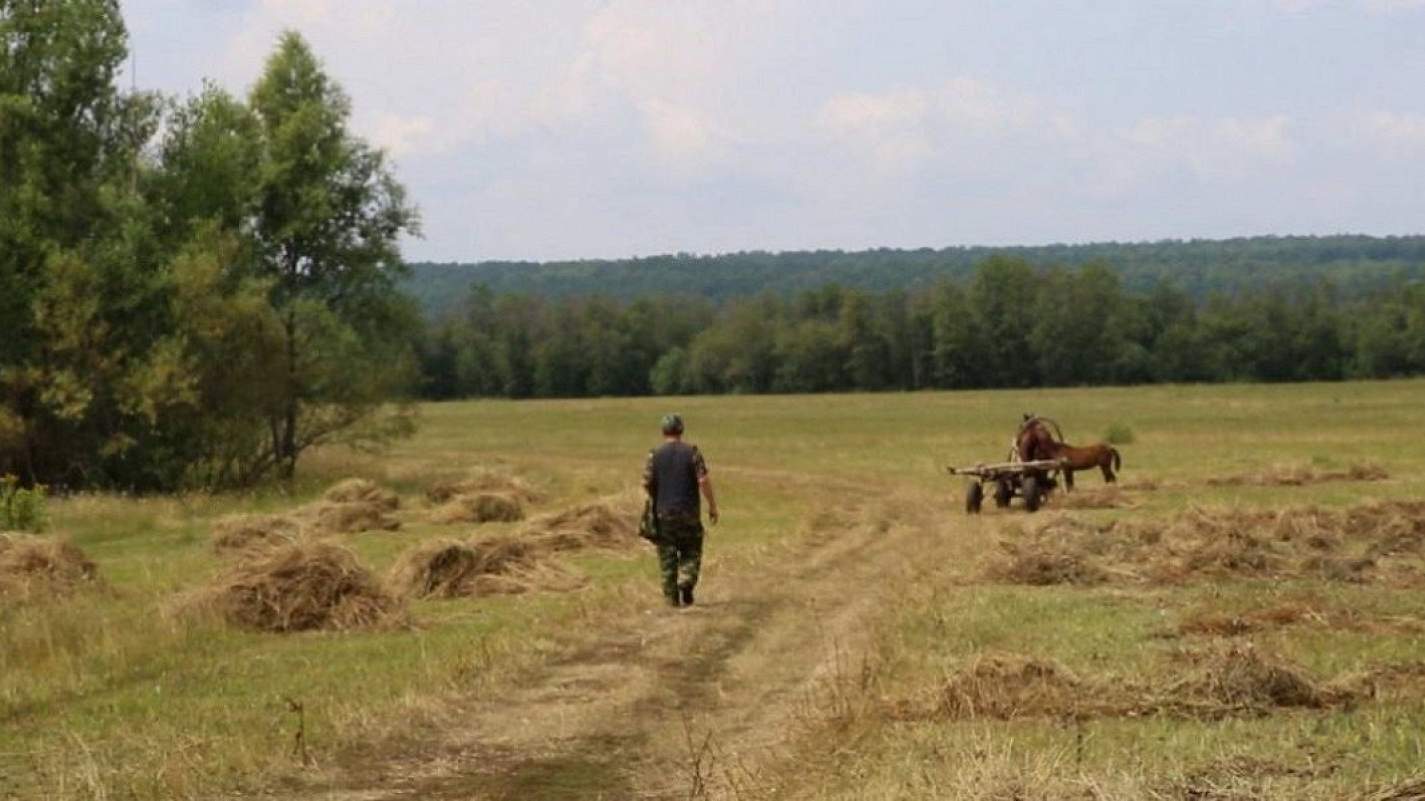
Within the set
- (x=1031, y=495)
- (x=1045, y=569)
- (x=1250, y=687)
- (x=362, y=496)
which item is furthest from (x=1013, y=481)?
(x=1250, y=687)

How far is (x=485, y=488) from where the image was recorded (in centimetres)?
3694

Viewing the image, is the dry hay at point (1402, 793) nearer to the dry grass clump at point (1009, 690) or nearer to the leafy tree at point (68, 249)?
the dry grass clump at point (1009, 690)

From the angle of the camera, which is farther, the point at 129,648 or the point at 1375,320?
the point at 1375,320

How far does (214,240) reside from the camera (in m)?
44.5

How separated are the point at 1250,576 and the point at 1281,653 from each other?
7014 millimetres

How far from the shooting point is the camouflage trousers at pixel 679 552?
61.9 ft

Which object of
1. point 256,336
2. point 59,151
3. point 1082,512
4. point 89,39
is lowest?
point 1082,512

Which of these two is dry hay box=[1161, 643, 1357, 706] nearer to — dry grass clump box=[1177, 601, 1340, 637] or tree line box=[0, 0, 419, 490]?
dry grass clump box=[1177, 601, 1340, 637]

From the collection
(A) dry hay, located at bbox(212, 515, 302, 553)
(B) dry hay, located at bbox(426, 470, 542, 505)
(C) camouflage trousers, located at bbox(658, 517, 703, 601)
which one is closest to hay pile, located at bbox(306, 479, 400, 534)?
(A) dry hay, located at bbox(212, 515, 302, 553)

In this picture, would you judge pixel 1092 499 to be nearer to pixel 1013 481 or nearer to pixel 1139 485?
pixel 1013 481

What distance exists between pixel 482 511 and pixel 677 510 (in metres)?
15.3

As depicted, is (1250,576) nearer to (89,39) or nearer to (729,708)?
(729,708)

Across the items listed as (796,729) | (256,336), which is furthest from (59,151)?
(796,729)

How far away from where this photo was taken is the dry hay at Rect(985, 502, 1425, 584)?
21000mm
